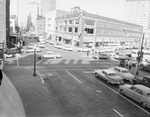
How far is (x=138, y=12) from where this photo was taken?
597 ft

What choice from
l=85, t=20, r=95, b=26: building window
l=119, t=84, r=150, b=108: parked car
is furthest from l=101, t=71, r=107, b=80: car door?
l=85, t=20, r=95, b=26: building window

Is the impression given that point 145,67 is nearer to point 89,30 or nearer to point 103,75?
point 103,75

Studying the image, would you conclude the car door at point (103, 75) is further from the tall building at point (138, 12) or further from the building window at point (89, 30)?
the tall building at point (138, 12)

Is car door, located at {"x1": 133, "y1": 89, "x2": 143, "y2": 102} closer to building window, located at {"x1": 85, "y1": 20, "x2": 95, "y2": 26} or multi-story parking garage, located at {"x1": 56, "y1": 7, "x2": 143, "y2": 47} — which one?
multi-story parking garage, located at {"x1": 56, "y1": 7, "x2": 143, "y2": 47}

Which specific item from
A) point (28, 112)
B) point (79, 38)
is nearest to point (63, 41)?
point (79, 38)

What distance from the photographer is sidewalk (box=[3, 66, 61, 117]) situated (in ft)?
38.7

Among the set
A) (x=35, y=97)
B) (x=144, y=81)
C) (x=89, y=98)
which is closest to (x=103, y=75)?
(x=144, y=81)

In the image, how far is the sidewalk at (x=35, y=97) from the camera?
1178 cm

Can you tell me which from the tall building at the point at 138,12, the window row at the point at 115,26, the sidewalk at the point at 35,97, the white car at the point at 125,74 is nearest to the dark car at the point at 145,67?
the white car at the point at 125,74

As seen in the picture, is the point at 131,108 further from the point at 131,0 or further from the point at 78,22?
the point at 131,0

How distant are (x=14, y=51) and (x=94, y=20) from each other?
116 feet

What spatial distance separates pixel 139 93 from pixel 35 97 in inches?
341

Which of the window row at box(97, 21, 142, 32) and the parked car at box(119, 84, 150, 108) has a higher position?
the window row at box(97, 21, 142, 32)

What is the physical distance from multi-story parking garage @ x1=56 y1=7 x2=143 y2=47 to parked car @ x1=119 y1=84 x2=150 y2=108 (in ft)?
153
